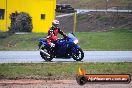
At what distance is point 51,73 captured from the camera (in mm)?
14469

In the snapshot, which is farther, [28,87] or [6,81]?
[6,81]

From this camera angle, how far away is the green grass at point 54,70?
14.1 metres

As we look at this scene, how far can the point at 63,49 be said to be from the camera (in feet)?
61.0

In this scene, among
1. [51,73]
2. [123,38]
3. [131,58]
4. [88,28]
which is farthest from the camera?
[88,28]

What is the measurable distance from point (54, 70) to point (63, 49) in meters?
3.45

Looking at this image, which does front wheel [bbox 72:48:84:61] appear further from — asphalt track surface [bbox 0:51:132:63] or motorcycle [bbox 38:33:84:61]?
asphalt track surface [bbox 0:51:132:63]

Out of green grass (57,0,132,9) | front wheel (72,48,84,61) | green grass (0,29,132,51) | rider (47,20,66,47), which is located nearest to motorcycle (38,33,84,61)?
front wheel (72,48,84,61)

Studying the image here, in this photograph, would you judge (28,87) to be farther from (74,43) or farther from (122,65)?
(74,43)

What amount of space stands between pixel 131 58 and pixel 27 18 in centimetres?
1898

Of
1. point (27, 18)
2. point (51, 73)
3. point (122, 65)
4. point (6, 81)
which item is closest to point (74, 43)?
point (122, 65)

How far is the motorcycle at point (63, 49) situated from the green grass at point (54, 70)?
170cm

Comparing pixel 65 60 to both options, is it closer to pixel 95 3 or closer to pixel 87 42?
pixel 87 42

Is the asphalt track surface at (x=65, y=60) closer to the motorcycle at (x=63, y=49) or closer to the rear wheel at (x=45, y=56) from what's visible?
the rear wheel at (x=45, y=56)

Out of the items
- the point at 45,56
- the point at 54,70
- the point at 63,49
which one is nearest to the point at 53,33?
the point at 63,49
